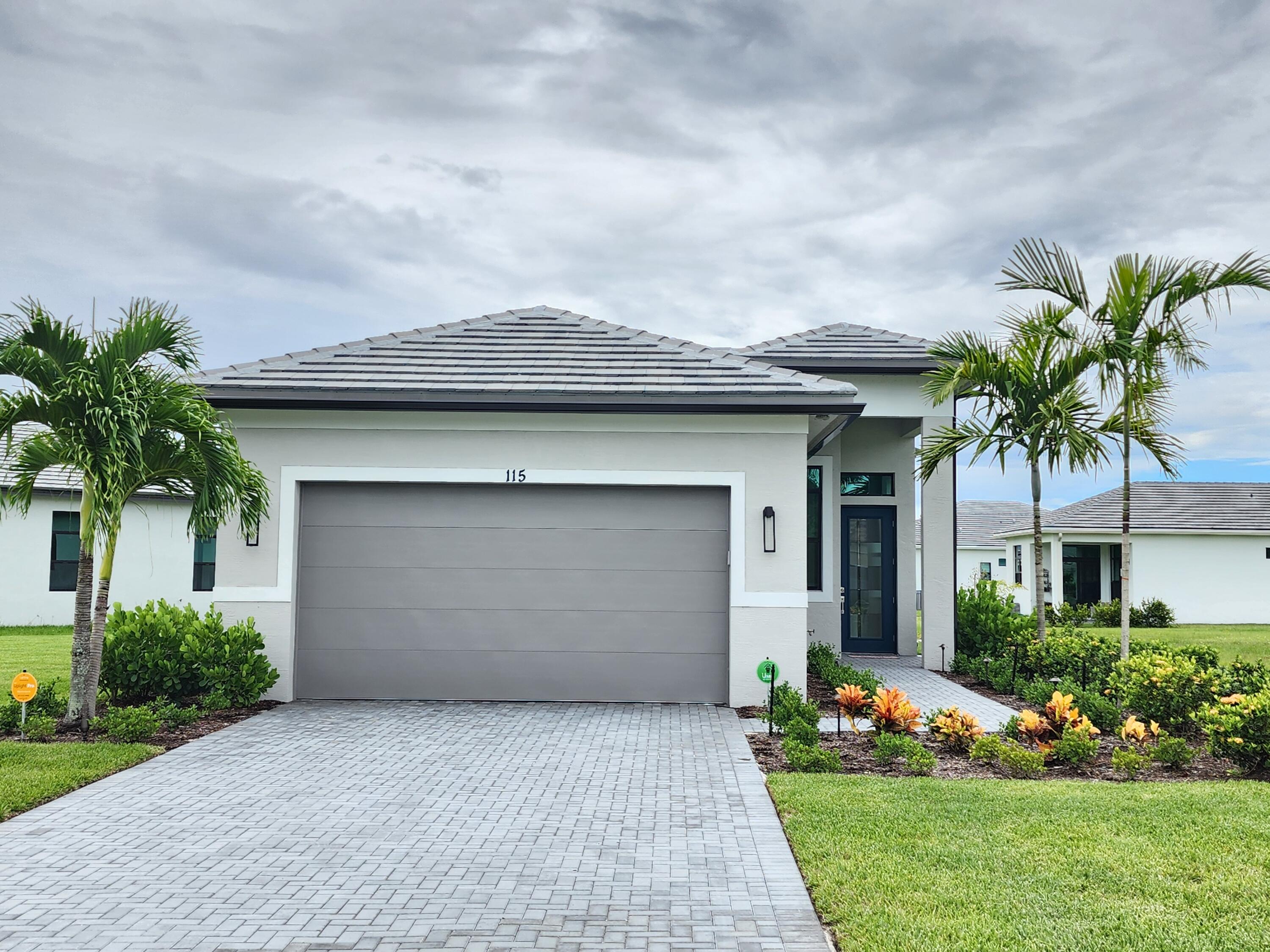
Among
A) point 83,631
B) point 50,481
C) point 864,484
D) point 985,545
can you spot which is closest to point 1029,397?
point 864,484

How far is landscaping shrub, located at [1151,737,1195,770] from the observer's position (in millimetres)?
7297

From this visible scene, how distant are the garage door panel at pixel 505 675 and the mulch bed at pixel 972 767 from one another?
219 centimetres

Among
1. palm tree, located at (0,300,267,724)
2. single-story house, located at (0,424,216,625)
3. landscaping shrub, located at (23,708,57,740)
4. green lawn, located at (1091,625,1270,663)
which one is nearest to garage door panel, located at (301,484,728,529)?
palm tree, located at (0,300,267,724)

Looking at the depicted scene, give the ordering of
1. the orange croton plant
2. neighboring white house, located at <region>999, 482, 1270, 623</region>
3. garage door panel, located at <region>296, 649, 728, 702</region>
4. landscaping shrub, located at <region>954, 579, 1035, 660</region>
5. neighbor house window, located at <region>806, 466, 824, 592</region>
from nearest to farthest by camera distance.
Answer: the orange croton plant, garage door panel, located at <region>296, 649, 728, 702</region>, landscaping shrub, located at <region>954, 579, 1035, 660</region>, neighbor house window, located at <region>806, 466, 824, 592</region>, neighboring white house, located at <region>999, 482, 1270, 623</region>

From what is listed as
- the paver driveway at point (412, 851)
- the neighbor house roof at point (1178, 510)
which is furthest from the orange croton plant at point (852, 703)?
the neighbor house roof at point (1178, 510)

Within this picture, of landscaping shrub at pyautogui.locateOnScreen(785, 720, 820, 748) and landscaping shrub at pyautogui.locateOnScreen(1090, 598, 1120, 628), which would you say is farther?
landscaping shrub at pyautogui.locateOnScreen(1090, 598, 1120, 628)

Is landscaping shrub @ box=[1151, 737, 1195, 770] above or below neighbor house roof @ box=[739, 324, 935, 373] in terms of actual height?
below

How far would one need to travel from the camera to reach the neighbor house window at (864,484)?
15344 mm

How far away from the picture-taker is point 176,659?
949cm

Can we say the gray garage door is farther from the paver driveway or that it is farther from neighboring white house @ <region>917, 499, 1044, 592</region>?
neighboring white house @ <region>917, 499, 1044, 592</region>

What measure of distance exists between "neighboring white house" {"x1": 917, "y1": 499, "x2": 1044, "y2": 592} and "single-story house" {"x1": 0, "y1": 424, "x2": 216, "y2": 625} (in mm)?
27229

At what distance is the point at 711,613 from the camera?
10.4 metres

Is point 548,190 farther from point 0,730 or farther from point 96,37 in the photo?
point 0,730

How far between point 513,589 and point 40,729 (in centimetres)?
466
